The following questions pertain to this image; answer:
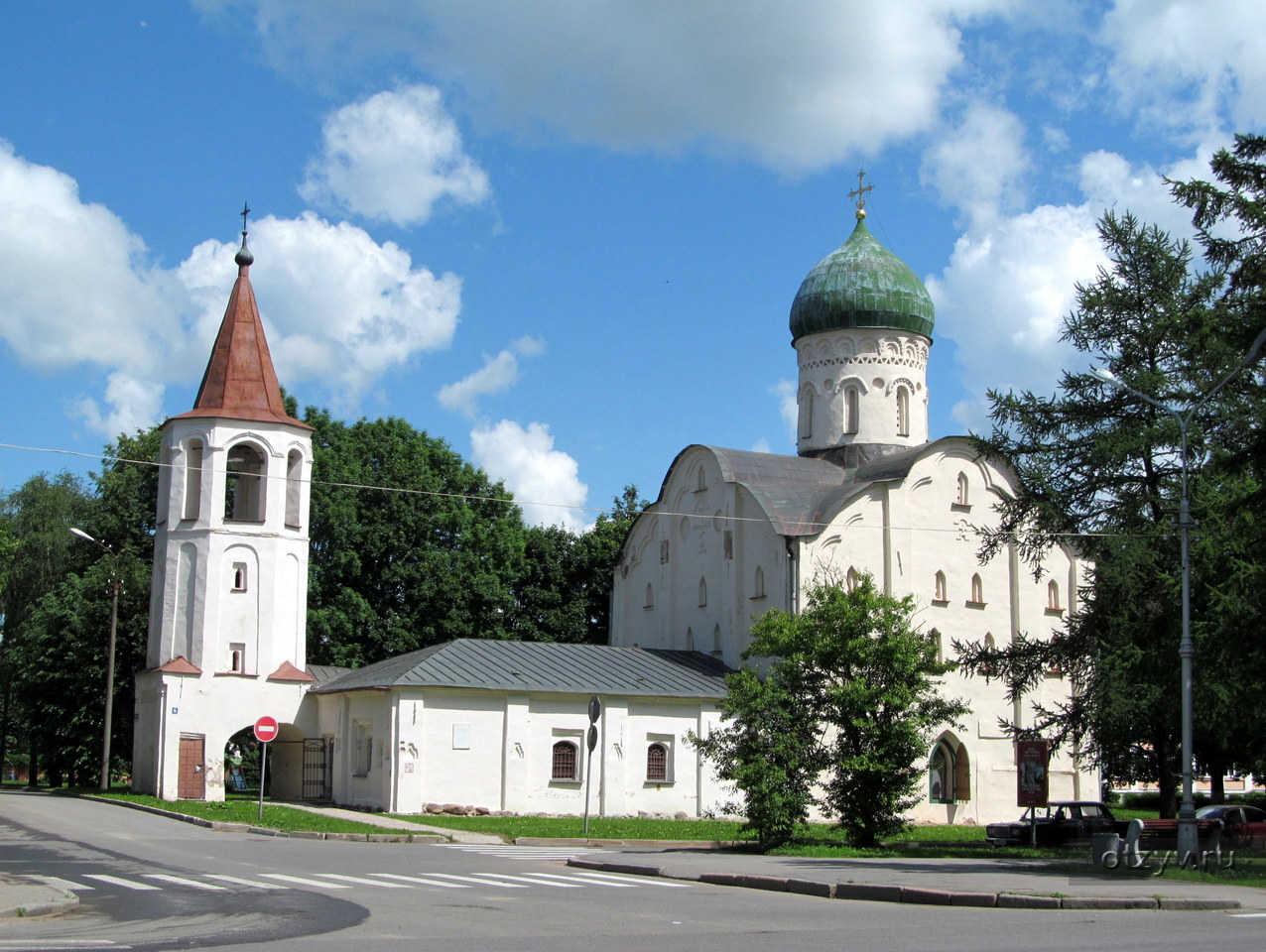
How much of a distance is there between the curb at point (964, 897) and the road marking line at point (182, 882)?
6.07 m

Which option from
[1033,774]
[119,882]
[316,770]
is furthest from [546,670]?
[119,882]

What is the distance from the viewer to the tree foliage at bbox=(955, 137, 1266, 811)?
2402 centimetres

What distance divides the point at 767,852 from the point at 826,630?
3.91 meters

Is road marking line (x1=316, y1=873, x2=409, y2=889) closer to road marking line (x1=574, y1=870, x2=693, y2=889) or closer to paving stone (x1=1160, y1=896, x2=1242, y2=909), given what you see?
road marking line (x1=574, y1=870, x2=693, y2=889)

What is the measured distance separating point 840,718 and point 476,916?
12149 mm

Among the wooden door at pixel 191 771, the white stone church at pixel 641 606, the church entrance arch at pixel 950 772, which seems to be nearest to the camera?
the white stone church at pixel 641 606

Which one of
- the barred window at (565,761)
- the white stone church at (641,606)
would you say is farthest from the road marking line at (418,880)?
the barred window at (565,761)

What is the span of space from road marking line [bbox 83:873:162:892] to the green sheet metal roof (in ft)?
96.8

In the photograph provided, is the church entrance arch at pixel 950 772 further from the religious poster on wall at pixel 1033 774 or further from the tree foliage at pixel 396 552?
the tree foliage at pixel 396 552

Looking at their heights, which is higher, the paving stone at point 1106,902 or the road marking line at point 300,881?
the paving stone at point 1106,902

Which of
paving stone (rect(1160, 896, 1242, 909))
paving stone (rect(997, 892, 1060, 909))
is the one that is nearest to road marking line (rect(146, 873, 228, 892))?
paving stone (rect(997, 892, 1060, 909))

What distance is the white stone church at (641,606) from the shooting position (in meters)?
32.5

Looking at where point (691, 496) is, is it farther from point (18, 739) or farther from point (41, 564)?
point (18, 739)

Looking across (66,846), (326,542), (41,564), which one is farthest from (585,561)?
(66,846)
